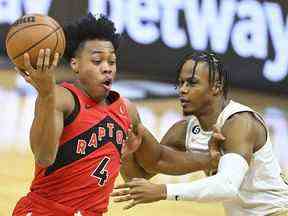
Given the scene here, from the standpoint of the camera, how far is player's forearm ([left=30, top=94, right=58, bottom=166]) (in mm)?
3490

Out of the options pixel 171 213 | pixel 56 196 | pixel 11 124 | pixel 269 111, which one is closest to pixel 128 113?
pixel 56 196

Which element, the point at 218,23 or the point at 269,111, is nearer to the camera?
the point at 269,111

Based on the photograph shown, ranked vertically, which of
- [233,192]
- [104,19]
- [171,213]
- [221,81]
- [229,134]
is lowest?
[171,213]

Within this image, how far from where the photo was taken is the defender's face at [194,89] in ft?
14.3

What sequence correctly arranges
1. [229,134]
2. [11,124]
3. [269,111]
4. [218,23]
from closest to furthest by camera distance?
[229,134]
[11,124]
[269,111]
[218,23]

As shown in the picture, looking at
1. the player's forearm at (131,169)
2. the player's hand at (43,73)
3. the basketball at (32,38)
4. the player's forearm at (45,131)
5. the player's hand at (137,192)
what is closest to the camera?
the player's hand at (43,73)

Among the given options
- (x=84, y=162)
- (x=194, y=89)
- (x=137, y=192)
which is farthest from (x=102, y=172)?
(x=194, y=89)

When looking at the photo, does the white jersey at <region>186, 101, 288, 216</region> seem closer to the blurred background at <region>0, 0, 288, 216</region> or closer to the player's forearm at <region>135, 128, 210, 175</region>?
the player's forearm at <region>135, 128, 210, 175</region>

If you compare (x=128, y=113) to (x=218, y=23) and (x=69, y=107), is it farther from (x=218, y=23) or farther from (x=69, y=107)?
(x=218, y=23)

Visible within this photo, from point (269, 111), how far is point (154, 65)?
2101mm

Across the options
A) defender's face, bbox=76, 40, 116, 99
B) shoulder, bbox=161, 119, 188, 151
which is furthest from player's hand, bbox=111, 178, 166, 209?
shoulder, bbox=161, 119, 188, 151

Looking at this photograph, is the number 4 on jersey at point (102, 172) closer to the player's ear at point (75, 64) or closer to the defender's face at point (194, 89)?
the player's ear at point (75, 64)

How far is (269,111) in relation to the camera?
10898 millimetres

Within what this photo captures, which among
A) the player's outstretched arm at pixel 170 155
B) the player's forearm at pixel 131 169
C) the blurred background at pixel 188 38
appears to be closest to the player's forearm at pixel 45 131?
the player's outstretched arm at pixel 170 155
